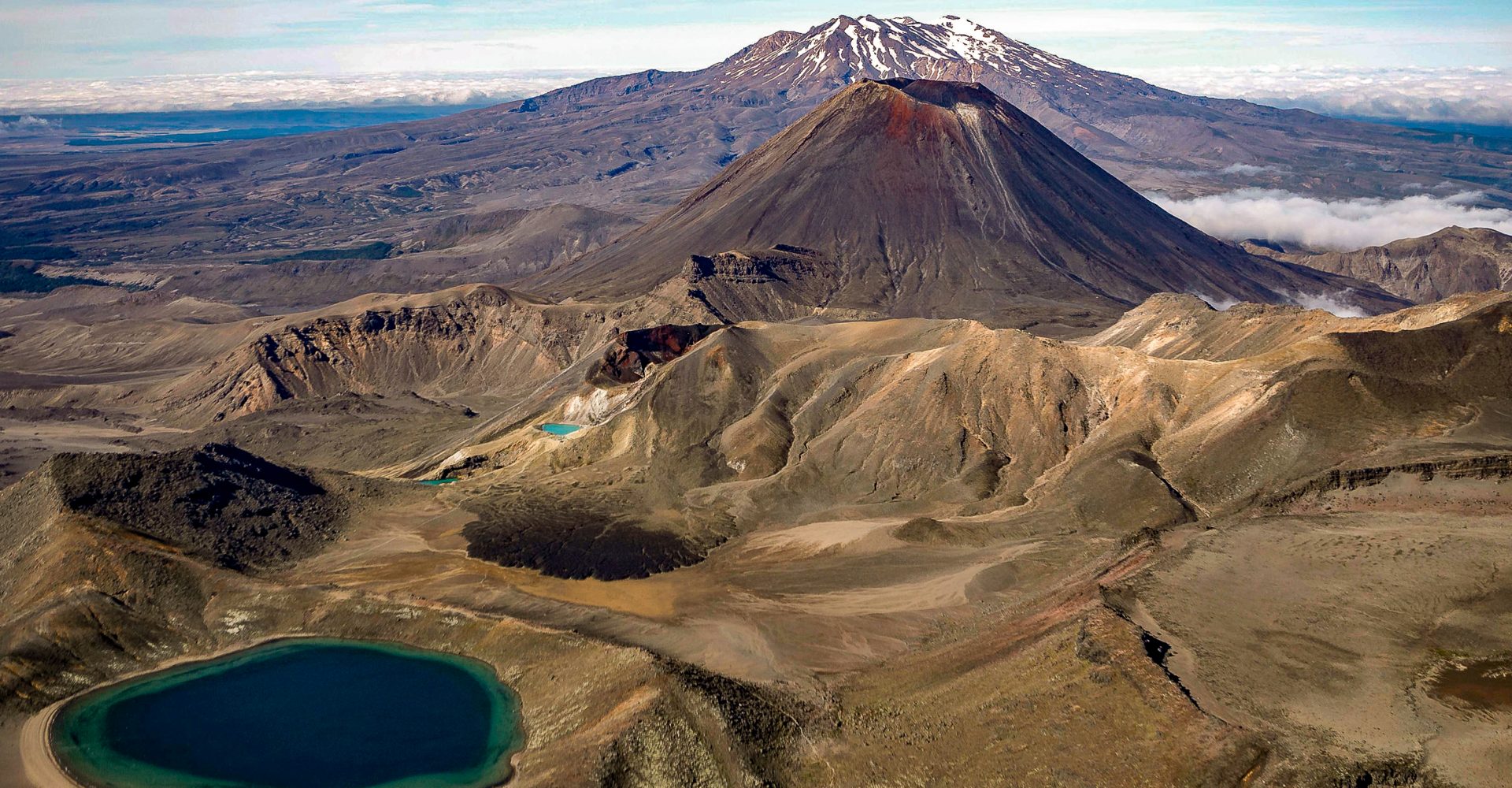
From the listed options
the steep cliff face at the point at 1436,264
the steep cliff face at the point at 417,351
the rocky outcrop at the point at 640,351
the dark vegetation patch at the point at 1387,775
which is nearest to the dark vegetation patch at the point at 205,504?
the rocky outcrop at the point at 640,351

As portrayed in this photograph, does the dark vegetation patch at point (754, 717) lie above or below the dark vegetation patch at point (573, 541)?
above

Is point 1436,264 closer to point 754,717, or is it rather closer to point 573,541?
point 573,541

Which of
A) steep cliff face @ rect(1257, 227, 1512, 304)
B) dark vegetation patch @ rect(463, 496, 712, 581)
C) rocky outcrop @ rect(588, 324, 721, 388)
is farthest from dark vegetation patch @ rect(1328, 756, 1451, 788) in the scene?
steep cliff face @ rect(1257, 227, 1512, 304)

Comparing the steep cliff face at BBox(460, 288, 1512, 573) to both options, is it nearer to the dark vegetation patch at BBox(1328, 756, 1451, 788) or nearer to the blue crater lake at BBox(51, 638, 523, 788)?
the blue crater lake at BBox(51, 638, 523, 788)

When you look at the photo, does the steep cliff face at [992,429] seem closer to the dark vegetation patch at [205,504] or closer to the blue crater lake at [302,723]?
the dark vegetation patch at [205,504]

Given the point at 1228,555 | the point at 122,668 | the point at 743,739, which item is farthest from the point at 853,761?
the point at 122,668

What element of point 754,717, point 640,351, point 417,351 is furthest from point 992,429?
point 417,351
